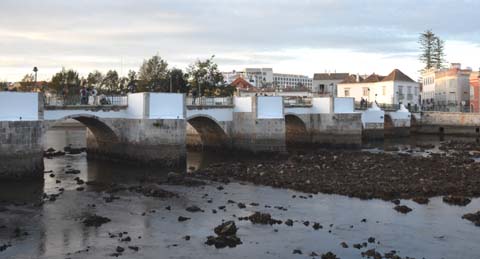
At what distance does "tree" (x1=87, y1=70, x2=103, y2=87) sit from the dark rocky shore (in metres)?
40.6

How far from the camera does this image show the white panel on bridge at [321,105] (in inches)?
1807

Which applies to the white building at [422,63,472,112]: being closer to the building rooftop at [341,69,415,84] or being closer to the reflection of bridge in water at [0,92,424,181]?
the building rooftop at [341,69,415,84]

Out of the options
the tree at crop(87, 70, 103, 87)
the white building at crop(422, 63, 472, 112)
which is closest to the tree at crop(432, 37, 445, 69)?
the white building at crop(422, 63, 472, 112)

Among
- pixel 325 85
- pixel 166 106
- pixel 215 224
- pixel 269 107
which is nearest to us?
pixel 215 224

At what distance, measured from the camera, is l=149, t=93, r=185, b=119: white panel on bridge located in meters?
31.7

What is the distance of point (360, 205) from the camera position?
840 inches

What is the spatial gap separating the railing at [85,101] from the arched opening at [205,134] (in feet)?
18.9

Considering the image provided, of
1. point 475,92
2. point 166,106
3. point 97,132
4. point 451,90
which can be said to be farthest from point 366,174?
point 451,90

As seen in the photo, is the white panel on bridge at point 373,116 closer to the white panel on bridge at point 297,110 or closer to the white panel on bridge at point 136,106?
the white panel on bridge at point 297,110

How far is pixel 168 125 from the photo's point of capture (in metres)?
31.8

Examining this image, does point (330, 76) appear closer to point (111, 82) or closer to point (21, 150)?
point (111, 82)

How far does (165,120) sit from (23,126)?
324 inches

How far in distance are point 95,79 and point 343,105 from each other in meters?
38.1

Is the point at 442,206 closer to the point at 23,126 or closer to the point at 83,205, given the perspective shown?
the point at 83,205
